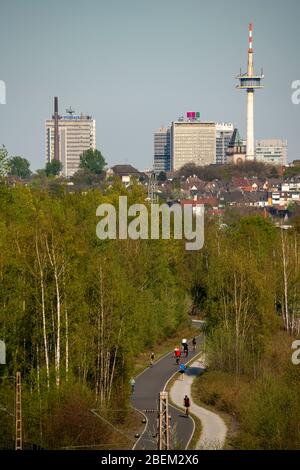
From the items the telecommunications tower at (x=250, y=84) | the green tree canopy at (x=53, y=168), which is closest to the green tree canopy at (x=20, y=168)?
the green tree canopy at (x=53, y=168)

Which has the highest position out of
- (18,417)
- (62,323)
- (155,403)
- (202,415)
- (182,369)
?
(62,323)

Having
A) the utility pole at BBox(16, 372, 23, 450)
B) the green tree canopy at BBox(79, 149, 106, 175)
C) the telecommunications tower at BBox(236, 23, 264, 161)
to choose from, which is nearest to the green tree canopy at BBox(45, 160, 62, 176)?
the green tree canopy at BBox(79, 149, 106, 175)

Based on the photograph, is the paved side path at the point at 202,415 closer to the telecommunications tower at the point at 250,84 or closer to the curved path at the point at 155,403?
the curved path at the point at 155,403

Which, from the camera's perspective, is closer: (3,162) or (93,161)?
(3,162)

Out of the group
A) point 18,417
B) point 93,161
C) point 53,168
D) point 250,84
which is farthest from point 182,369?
point 250,84

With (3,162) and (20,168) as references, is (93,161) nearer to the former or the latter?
(20,168)

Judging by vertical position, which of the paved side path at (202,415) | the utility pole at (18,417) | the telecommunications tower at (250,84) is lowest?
the paved side path at (202,415)
